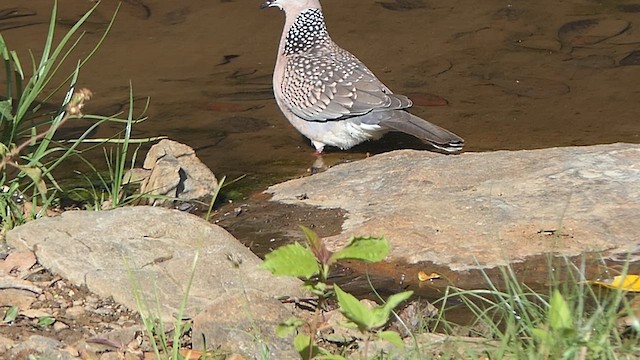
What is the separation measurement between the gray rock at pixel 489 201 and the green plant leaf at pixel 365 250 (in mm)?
1936

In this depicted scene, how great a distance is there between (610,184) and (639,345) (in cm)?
218

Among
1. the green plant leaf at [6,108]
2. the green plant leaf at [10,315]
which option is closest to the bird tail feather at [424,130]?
the green plant leaf at [6,108]

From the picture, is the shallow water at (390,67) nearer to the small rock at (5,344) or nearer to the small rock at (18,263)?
the small rock at (18,263)

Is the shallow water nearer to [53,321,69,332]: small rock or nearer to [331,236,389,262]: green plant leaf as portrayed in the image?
[53,321,69,332]: small rock

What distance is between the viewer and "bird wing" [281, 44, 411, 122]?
23.2 ft

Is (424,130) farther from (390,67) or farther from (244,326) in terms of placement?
(244,326)

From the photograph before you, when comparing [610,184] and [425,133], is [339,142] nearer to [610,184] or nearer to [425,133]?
[425,133]

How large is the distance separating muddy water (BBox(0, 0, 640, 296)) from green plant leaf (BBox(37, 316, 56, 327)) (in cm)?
266

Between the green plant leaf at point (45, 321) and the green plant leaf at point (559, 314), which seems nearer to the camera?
the green plant leaf at point (559, 314)

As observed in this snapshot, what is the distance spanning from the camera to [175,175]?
18.8ft

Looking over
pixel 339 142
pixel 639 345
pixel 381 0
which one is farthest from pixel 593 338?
pixel 381 0

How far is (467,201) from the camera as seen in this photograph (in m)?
5.32

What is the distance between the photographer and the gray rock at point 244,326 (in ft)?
11.7

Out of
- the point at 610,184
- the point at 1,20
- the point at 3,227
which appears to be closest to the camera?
the point at 3,227
